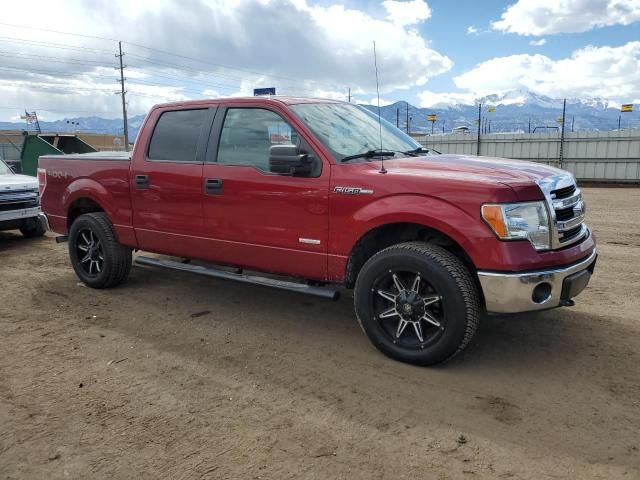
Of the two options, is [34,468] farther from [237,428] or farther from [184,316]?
[184,316]

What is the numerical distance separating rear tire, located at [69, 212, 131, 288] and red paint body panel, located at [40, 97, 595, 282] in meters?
0.17

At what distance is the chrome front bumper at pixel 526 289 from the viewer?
11.2ft

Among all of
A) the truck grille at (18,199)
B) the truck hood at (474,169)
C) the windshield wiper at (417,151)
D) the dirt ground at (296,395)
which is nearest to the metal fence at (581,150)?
the truck grille at (18,199)

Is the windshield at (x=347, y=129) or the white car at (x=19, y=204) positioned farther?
the white car at (x=19, y=204)

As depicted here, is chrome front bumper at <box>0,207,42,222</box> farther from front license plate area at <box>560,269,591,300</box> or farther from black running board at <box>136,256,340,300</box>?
front license plate area at <box>560,269,591,300</box>

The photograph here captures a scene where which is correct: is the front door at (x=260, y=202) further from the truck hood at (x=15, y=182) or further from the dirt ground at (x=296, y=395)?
the truck hood at (x=15, y=182)

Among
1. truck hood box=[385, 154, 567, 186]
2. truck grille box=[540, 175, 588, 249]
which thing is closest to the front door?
truck hood box=[385, 154, 567, 186]

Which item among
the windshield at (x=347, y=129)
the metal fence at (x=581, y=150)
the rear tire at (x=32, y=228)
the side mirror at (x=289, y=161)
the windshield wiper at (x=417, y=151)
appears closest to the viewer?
the side mirror at (x=289, y=161)

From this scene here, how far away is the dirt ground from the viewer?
272cm

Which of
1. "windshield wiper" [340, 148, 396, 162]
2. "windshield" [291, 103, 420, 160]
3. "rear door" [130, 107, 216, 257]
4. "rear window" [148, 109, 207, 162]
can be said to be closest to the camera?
"windshield wiper" [340, 148, 396, 162]

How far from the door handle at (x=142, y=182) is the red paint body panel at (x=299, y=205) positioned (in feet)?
0.14

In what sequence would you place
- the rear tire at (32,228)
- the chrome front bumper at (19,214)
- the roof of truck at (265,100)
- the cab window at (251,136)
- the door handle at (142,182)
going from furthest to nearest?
the rear tire at (32,228), the chrome front bumper at (19,214), the door handle at (142,182), the roof of truck at (265,100), the cab window at (251,136)

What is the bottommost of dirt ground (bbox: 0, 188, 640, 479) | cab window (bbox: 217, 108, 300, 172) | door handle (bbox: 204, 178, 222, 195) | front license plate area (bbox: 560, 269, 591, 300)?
dirt ground (bbox: 0, 188, 640, 479)

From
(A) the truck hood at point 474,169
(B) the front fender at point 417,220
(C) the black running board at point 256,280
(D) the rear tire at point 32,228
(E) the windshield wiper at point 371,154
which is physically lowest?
(D) the rear tire at point 32,228
